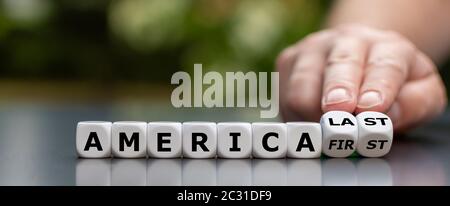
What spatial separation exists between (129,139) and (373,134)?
0.27 m

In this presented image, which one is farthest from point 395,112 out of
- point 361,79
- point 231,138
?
point 231,138

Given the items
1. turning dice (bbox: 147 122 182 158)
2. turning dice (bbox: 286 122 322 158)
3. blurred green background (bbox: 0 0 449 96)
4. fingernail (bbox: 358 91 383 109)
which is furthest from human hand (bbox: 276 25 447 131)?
blurred green background (bbox: 0 0 449 96)

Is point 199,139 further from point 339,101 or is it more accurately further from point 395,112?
point 395,112

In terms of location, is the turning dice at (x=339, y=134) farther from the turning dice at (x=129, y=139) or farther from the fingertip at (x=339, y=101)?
the turning dice at (x=129, y=139)

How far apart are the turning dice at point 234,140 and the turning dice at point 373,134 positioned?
0.13m

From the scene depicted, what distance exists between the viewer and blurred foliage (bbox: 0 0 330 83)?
396 centimetres

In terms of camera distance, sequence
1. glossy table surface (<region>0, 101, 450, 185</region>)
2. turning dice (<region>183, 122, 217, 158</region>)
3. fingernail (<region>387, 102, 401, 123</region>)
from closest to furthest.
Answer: glossy table surface (<region>0, 101, 450, 185</region>), turning dice (<region>183, 122, 217, 158</region>), fingernail (<region>387, 102, 401, 123</region>)

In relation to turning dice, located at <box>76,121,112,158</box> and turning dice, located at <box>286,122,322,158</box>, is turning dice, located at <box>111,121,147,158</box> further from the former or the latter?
turning dice, located at <box>286,122,322,158</box>

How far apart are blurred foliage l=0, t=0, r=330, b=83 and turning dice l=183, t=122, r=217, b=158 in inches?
119

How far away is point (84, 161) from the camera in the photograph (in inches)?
35.6

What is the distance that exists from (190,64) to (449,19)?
7.69 feet

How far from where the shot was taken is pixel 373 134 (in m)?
0.93

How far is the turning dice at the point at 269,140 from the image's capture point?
90 centimetres
